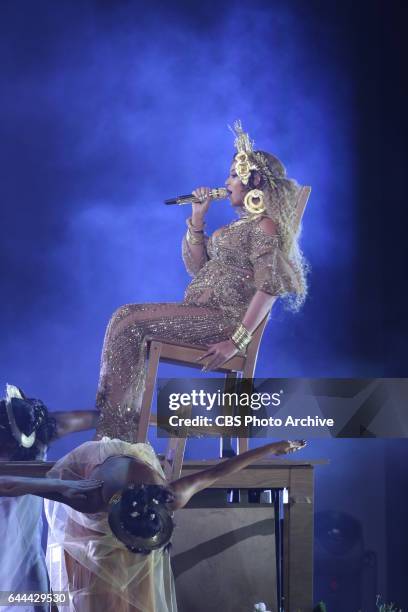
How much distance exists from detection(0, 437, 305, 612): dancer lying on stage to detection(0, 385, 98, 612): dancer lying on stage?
8cm

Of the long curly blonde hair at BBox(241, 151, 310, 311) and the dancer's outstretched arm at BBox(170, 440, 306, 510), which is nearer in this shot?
the dancer's outstretched arm at BBox(170, 440, 306, 510)

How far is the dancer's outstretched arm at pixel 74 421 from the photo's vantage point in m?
3.20

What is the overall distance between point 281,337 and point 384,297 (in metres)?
0.45

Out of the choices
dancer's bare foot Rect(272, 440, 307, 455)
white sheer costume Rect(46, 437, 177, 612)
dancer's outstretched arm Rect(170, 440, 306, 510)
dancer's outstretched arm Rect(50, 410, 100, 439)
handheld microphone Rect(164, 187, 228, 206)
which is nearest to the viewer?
white sheer costume Rect(46, 437, 177, 612)

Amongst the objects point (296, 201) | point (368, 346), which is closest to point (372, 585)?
point (368, 346)

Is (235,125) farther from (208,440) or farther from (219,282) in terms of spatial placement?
(208,440)

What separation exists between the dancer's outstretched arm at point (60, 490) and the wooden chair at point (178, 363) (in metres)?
0.24

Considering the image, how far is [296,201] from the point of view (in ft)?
10.7

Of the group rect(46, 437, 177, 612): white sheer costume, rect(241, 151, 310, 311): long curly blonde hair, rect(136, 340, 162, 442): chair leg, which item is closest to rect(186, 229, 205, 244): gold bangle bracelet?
rect(241, 151, 310, 311): long curly blonde hair

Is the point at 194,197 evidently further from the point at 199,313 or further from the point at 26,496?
the point at 26,496

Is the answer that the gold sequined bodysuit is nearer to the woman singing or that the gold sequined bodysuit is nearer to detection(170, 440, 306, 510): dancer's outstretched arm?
the woman singing

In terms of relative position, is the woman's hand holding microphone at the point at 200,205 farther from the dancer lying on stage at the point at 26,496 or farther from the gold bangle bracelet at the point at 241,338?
the dancer lying on stage at the point at 26,496

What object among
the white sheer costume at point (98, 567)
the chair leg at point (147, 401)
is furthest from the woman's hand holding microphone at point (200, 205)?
the white sheer costume at point (98, 567)

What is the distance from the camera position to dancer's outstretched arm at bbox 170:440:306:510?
115 inches
